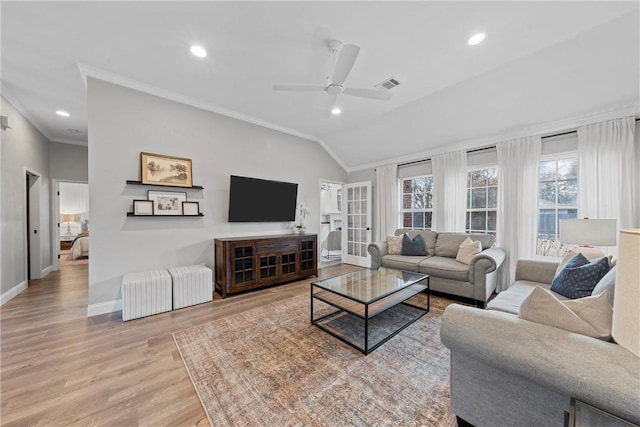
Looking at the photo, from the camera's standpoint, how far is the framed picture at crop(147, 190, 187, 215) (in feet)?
10.8

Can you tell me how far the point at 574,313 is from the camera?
1.11m

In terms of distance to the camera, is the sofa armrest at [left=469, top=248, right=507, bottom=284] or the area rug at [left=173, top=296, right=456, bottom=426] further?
the sofa armrest at [left=469, top=248, right=507, bottom=284]

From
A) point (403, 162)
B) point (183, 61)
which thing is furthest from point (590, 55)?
point (183, 61)

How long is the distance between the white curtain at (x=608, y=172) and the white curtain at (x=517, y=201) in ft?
1.51

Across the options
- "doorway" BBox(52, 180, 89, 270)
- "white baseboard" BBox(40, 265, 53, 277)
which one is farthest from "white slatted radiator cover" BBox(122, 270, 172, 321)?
"doorway" BBox(52, 180, 89, 270)

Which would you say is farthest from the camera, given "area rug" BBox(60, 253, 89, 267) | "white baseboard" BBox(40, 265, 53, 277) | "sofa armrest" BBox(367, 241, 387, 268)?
"area rug" BBox(60, 253, 89, 267)

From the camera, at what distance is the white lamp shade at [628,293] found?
61cm

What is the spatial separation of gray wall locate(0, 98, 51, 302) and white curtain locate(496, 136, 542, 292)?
7.11m

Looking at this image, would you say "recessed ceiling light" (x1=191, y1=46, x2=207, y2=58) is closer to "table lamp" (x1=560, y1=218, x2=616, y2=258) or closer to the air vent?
the air vent

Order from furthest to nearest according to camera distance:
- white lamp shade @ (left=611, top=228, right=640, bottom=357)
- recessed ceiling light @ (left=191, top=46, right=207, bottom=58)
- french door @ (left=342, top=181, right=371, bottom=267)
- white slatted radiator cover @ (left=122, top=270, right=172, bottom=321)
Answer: french door @ (left=342, top=181, right=371, bottom=267) → white slatted radiator cover @ (left=122, top=270, right=172, bottom=321) → recessed ceiling light @ (left=191, top=46, right=207, bottom=58) → white lamp shade @ (left=611, top=228, right=640, bottom=357)

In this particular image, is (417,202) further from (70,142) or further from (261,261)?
(70,142)

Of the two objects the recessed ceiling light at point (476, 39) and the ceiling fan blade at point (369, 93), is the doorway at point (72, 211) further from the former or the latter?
the recessed ceiling light at point (476, 39)

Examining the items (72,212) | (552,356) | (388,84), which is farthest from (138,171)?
(72,212)

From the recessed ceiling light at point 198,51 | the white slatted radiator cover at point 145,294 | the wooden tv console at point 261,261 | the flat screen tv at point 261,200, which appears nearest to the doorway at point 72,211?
the flat screen tv at point 261,200
